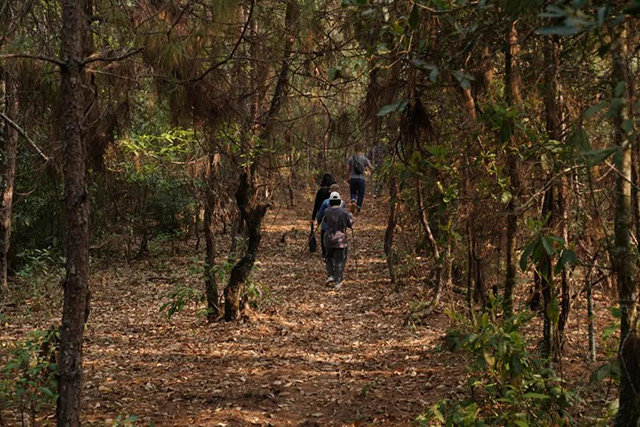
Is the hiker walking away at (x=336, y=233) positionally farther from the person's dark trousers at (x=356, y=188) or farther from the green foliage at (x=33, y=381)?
the green foliage at (x=33, y=381)

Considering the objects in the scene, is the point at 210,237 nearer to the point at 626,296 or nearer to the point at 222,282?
the point at 222,282

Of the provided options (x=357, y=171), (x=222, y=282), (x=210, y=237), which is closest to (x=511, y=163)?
(x=210, y=237)

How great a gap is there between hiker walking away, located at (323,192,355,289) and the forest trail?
14.8 inches

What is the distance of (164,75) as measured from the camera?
5.07 metres

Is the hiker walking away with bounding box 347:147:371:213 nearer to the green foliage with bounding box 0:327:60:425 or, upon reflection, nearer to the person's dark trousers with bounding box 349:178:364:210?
the person's dark trousers with bounding box 349:178:364:210

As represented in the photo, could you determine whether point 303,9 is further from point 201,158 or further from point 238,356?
point 238,356

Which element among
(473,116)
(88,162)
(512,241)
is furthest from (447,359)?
(88,162)

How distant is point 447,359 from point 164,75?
4.27 meters

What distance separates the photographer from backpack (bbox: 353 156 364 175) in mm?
14609

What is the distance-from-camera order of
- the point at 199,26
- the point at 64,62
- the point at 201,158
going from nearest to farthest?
1. the point at 64,62
2. the point at 199,26
3. the point at 201,158

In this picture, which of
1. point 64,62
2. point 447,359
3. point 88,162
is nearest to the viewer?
point 64,62

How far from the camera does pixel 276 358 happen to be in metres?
7.66

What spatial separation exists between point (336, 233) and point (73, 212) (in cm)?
708

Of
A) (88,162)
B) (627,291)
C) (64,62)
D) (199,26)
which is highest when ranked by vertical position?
(199,26)
